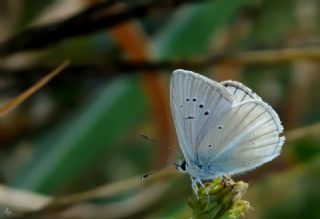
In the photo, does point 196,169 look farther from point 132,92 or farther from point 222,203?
point 132,92

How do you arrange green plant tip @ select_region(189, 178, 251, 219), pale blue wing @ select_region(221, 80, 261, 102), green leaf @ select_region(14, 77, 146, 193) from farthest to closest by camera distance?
green leaf @ select_region(14, 77, 146, 193) → pale blue wing @ select_region(221, 80, 261, 102) → green plant tip @ select_region(189, 178, 251, 219)

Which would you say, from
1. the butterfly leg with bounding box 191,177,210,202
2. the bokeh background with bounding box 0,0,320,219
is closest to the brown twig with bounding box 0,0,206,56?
the bokeh background with bounding box 0,0,320,219

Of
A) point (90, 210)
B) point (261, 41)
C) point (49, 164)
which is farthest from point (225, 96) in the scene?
point (261, 41)

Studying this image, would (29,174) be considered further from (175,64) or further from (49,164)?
(175,64)

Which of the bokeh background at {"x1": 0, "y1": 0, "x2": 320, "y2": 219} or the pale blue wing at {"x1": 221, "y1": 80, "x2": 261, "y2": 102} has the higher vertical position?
the bokeh background at {"x1": 0, "y1": 0, "x2": 320, "y2": 219}

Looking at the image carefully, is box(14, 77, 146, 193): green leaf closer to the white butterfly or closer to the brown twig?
the brown twig

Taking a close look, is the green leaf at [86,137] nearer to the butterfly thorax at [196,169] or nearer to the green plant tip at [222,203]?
the butterfly thorax at [196,169]
